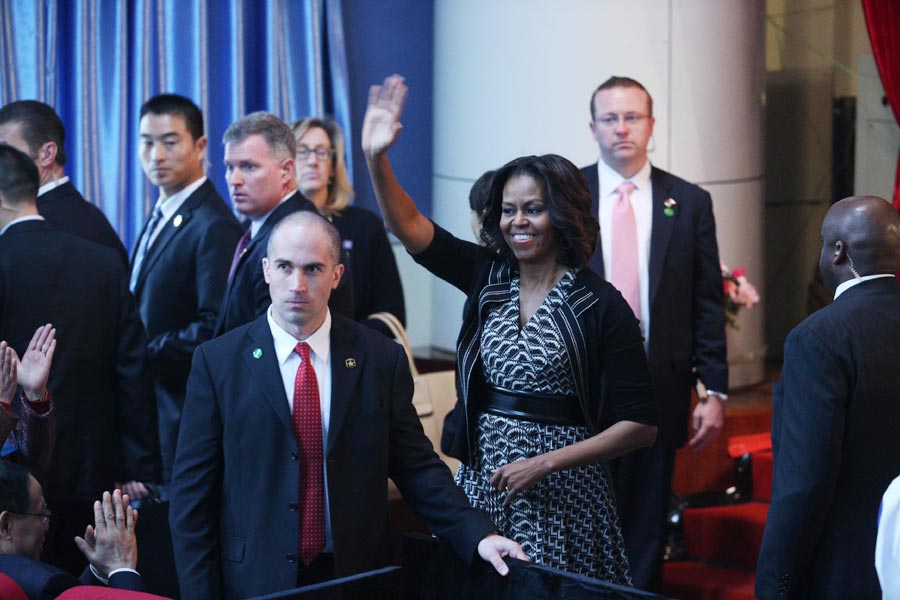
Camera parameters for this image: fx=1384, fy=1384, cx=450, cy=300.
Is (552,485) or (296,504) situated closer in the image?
(296,504)

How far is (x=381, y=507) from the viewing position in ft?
9.50

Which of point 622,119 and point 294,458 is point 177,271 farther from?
point 294,458

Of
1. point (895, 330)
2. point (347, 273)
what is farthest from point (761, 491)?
point (895, 330)

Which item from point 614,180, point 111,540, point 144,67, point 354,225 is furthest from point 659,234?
point 144,67

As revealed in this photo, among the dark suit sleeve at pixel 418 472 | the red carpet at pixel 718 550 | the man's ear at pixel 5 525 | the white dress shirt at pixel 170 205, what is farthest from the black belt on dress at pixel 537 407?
the red carpet at pixel 718 550

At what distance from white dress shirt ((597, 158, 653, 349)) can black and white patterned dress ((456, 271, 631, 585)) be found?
100 cm

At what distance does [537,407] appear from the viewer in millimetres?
3102

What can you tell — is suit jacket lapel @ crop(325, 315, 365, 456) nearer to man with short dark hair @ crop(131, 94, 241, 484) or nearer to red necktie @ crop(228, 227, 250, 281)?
red necktie @ crop(228, 227, 250, 281)

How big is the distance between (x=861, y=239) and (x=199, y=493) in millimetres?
1439

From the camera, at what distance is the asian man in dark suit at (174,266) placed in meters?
4.20

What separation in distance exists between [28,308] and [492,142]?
2831 mm

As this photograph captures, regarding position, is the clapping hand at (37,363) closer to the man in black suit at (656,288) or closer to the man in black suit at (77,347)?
the man in black suit at (77,347)

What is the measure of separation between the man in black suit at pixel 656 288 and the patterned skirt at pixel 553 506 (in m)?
0.96

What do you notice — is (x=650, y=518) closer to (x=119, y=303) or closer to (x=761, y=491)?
(x=761, y=491)
